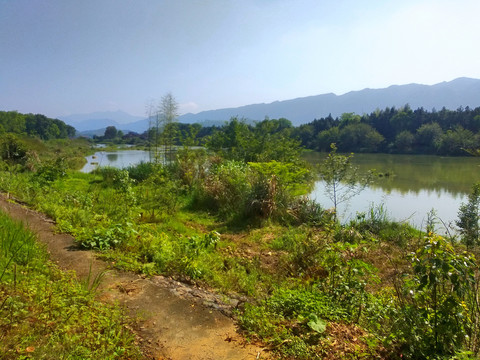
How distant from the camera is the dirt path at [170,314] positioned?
7.31 feet

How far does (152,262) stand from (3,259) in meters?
1.49

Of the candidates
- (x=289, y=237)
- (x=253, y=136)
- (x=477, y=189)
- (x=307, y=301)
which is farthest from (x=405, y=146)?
(x=307, y=301)

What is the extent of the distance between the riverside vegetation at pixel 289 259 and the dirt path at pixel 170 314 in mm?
182

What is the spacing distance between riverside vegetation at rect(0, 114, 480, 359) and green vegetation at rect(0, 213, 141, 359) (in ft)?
0.16

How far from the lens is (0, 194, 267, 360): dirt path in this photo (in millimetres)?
2229

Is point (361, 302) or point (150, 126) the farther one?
point (150, 126)

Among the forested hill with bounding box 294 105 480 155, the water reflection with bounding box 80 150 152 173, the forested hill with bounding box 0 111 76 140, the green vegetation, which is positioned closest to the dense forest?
the forested hill with bounding box 294 105 480 155

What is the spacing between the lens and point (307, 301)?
283cm

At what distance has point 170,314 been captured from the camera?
8.67 ft

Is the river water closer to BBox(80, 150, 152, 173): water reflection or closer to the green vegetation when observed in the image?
BBox(80, 150, 152, 173): water reflection

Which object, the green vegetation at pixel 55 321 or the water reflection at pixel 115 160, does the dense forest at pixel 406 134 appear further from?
the green vegetation at pixel 55 321

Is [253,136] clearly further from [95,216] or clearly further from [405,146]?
[405,146]

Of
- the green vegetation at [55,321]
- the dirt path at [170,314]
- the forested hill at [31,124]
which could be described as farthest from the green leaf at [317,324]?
the forested hill at [31,124]

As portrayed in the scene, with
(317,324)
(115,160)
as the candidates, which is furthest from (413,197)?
(115,160)
